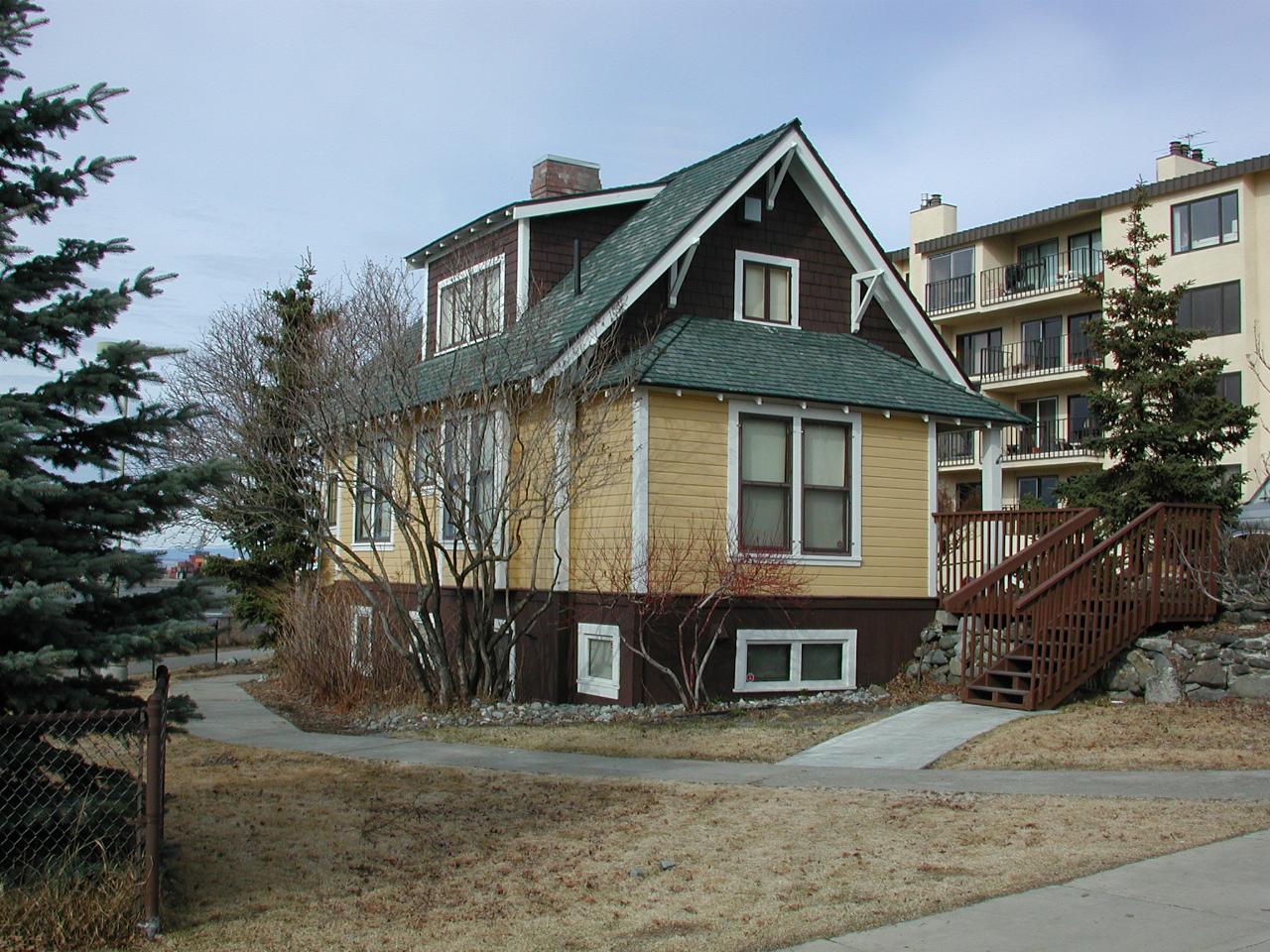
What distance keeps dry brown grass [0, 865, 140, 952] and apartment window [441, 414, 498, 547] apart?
8.36 metres

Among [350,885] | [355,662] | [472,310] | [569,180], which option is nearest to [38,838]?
[350,885]

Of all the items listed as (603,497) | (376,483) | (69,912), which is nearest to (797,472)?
(603,497)

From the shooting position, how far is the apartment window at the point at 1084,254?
134 ft

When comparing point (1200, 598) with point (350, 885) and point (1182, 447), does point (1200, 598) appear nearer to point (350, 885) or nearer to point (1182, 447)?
point (1182, 447)

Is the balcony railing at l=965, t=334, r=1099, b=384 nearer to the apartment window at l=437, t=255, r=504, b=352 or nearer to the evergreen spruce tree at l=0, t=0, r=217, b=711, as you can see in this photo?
the apartment window at l=437, t=255, r=504, b=352

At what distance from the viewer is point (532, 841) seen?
28.1 ft

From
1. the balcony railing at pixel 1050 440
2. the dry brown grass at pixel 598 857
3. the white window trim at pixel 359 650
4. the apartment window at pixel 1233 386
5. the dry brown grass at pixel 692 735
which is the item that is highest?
the apartment window at pixel 1233 386

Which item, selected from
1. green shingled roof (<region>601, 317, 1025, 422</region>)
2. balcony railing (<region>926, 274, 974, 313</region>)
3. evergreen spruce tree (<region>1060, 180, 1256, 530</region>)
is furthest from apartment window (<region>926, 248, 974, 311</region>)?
green shingled roof (<region>601, 317, 1025, 422</region>)

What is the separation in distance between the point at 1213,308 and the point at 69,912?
35590mm

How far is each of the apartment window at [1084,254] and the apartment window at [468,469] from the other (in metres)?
30.5

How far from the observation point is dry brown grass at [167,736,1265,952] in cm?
668

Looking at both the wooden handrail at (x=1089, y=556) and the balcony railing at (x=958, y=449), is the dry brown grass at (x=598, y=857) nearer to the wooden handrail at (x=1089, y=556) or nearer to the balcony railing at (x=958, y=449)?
the wooden handrail at (x=1089, y=556)

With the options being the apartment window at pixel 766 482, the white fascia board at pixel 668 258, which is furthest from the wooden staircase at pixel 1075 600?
the white fascia board at pixel 668 258

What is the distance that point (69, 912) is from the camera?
6.38m
